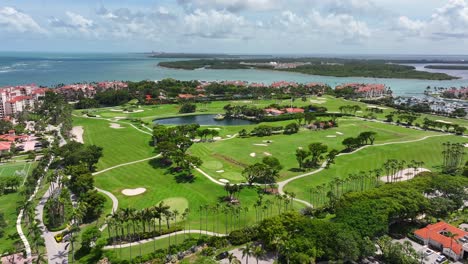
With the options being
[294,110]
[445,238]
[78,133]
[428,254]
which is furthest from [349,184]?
[78,133]

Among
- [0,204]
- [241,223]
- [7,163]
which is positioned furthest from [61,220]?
[7,163]

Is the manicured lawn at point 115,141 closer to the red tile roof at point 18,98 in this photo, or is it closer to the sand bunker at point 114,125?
the sand bunker at point 114,125

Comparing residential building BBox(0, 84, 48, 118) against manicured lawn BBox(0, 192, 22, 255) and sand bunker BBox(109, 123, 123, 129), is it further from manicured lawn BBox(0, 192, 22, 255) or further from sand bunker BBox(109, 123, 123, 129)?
manicured lawn BBox(0, 192, 22, 255)

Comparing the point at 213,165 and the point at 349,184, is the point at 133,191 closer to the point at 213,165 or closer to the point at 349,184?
the point at 213,165

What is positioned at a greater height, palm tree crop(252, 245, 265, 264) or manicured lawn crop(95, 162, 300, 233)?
palm tree crop(252, 245, 265, 264)

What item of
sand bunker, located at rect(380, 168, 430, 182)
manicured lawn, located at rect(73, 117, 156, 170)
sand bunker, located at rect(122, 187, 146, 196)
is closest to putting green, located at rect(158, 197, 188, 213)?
sand bunker, located at rect(122, 187, 146, 196)

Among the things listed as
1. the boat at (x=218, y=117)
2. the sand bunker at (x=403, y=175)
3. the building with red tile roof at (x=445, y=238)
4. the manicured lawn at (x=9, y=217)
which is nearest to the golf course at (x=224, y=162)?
the sand bunker at (x=403, y=175)

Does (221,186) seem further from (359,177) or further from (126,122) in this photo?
(126,122)
